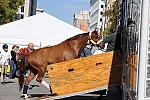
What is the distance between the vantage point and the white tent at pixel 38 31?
20.4 metres

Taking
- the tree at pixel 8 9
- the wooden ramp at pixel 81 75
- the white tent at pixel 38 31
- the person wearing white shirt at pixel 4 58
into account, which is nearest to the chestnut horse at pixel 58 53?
the wooden ramp at pixel 81 75

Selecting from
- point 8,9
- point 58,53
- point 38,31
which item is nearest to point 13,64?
point 38,31

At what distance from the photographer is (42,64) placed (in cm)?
1212

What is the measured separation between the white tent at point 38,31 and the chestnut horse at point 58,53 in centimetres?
779

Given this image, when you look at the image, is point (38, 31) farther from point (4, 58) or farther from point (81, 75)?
point (81, 75)

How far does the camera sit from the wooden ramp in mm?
9414

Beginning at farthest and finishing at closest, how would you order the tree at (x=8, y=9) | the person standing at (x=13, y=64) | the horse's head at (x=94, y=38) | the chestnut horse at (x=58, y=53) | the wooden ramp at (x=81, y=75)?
the tree at (x=8, y=9), the person standing at (x=13, y=64), the horse's head at (x=94, y=38), the chestnut horse at (x=58, y=53), the wooden ramp at (x=81, y=75)

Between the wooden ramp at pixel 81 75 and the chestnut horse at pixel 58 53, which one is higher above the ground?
the chestnut horse at pixel 58 53

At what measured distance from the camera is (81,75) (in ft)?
30.9

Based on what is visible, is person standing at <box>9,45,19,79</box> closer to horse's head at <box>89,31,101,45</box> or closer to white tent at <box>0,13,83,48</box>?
white tent at <box>0,13,83,48</box>

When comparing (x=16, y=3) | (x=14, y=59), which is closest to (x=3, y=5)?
(x=16, y=3)

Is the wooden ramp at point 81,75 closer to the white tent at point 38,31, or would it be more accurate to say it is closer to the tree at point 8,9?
the white tent at point 38,31

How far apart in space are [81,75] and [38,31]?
11.9m

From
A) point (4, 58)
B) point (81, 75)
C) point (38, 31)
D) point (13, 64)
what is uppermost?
point (38, 31)
